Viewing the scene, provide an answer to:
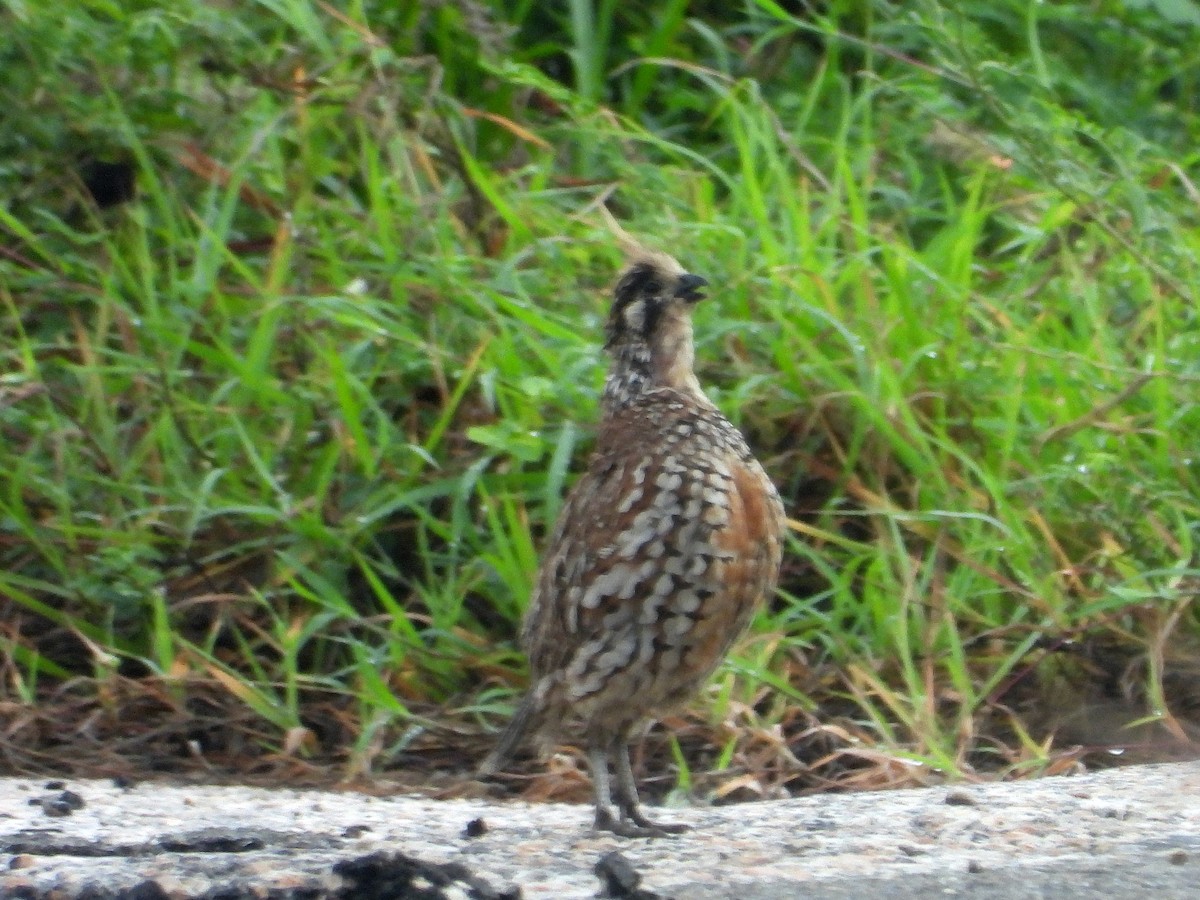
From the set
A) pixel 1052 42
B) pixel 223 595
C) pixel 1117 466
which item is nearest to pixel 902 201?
pixel 1052 42

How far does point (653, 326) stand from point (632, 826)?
1.10 metres

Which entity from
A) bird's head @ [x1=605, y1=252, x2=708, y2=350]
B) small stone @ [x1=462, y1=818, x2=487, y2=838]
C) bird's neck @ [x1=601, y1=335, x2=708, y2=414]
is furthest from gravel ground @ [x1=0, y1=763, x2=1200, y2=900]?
bird's head @ [x1=605, y1=252, x2=708, y2=350]

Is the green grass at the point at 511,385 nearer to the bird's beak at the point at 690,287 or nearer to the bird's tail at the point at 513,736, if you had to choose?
the bird's tail at the point at 513,736

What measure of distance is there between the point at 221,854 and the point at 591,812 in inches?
40.9

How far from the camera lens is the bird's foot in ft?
13.3

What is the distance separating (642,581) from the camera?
A: 408 centimetres

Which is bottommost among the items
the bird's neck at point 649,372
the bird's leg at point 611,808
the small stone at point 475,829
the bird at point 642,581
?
the small stone at point 475,829

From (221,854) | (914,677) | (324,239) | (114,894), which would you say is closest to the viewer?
(114,894)

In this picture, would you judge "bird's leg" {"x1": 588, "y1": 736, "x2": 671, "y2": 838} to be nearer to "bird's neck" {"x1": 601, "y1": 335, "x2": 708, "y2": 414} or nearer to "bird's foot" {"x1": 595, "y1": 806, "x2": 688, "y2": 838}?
"bird's foot" {"x1": 595, "y1": 806, "x2": 688, "y2": 838}

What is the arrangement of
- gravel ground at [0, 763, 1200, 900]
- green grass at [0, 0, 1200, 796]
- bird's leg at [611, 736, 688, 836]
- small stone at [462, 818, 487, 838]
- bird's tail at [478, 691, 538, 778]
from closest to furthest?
gravel ground at [0, 763, 1200, 900] → small stone at [462, 818, 487, 838] → bird's leg at [611, 736, 688, 836] → bird's tail at [478, 691, 538, 778] → green grass at [0, 0, 1200, 796]

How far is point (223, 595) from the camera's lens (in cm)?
541

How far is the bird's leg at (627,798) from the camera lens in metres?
4.14

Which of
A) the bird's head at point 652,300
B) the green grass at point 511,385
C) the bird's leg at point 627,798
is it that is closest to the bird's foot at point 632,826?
the bird's leg at point 627,798

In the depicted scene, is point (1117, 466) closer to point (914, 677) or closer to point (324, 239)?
Answer: point (914, 677)
